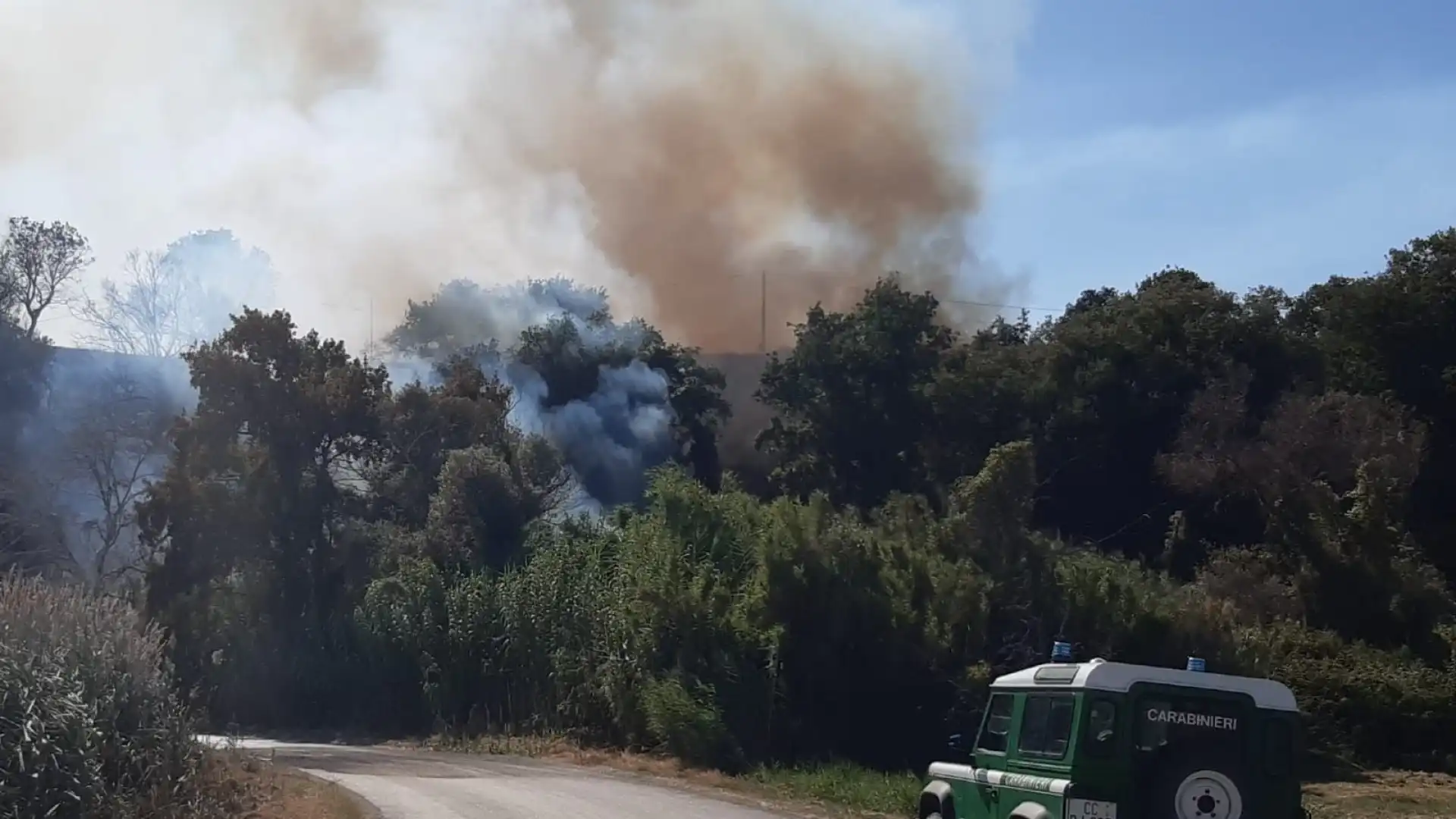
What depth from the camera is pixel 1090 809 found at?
11.0m

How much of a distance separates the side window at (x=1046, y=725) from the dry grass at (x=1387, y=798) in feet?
32.3

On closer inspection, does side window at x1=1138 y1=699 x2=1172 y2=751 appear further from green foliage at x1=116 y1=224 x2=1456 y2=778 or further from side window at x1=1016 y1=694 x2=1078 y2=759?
green foliage at x1=116 y1=224 x2=1456 y2=778

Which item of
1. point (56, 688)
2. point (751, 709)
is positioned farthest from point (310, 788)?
point (751, 709)

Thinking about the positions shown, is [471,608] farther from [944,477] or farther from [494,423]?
[944,477]

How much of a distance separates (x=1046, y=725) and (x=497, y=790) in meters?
11.6

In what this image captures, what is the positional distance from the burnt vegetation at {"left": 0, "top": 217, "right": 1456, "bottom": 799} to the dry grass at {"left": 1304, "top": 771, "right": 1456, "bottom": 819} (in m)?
1.86

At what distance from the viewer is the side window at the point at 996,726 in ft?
41.1

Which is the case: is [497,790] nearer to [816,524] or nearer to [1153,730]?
[816,524]

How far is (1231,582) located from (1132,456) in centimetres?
909

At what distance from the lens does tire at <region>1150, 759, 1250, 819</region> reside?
35.2 feet

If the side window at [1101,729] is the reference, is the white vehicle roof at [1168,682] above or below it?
above

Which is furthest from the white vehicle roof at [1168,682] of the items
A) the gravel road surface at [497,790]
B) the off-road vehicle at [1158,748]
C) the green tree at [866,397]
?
the green tree at [866,397]

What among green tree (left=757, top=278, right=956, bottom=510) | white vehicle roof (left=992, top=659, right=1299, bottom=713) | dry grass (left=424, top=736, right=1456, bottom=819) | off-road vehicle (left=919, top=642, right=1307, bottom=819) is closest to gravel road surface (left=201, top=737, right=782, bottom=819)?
dry grass (left=424, top=736, right=1456, bottom=819)

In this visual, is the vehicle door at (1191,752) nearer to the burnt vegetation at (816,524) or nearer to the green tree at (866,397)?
the burnt vegetation at (816,524)
